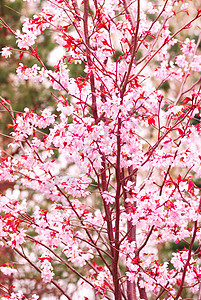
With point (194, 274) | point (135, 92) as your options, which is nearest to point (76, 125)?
point (135, 92)

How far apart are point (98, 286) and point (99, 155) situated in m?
0.83

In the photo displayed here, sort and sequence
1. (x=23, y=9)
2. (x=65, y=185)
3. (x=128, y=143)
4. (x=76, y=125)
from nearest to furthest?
(x=76, y=125), (x=128, y=143), (x=65, y=185), (x=23, y=9)

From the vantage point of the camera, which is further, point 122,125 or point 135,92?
A: point 135,92

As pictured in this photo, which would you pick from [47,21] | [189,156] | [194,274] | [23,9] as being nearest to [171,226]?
[194,274]

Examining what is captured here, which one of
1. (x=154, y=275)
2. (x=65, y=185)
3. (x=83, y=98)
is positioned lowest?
(x=154, y=275)

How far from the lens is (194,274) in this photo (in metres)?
2.35

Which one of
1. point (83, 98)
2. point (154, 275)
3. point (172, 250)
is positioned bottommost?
point (154, 275)

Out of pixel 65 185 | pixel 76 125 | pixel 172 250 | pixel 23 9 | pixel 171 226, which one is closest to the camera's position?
pixel 76 125

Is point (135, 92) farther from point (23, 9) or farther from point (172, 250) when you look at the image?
point (23, 9)

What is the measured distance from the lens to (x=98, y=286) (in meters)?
2.30

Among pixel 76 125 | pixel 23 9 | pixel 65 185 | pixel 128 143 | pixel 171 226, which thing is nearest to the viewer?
pixel 76 125

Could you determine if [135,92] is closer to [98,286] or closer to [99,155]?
[99,155]

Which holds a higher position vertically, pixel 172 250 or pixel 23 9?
pixel 23 9

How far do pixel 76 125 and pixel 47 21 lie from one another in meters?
0.59
